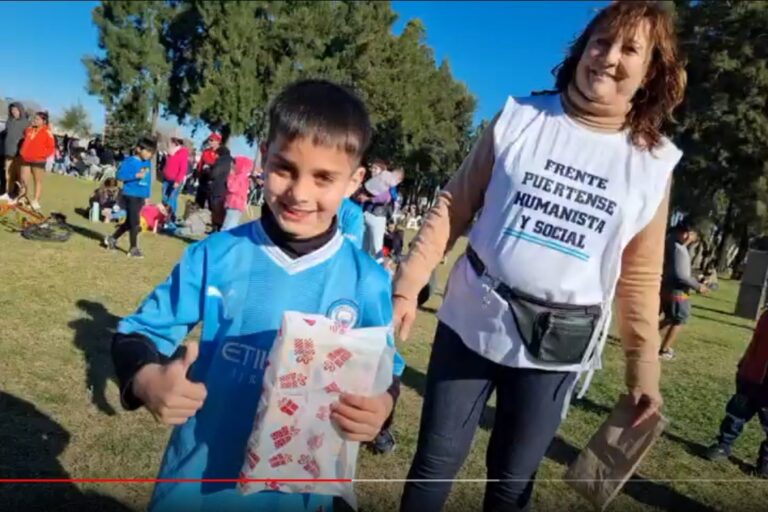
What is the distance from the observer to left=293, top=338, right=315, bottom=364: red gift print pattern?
1312 mm

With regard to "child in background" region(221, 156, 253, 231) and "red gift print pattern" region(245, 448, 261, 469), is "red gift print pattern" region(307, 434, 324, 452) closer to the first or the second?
"red gift print pattern" region(245, 448, 261, 469)

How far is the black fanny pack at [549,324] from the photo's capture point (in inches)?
76.9

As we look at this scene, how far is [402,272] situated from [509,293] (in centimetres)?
33

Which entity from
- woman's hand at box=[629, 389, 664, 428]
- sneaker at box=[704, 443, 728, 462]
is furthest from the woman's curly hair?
sneaker at box=[704, 443, 728, 462]

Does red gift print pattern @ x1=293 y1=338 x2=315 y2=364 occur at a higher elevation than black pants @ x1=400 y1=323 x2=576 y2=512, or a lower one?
higher

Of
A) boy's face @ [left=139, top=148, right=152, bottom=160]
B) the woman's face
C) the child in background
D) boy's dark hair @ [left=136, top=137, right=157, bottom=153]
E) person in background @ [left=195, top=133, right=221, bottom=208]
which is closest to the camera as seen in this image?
the woman's face

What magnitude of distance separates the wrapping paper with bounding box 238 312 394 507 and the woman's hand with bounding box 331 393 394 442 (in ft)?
0.05

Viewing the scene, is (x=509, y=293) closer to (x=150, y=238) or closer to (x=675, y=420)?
(x=675, y=420)

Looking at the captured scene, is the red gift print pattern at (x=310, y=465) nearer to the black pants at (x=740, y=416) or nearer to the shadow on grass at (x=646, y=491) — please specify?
the shadow on grass at (x=646, y=491)

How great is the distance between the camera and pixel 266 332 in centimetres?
150

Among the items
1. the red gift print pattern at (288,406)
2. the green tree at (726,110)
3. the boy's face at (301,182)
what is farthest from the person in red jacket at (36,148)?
the green tree at (726,110)

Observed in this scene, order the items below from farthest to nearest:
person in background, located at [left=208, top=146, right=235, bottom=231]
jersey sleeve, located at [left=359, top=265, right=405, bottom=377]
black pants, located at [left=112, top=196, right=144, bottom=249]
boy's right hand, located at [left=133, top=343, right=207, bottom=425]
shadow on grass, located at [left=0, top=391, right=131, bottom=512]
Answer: person in background, located at [left=208, top=146, right=235, bottom=231]
black pants, located at [left=112, top=196, right=144, bottom=249]
shadow on grass, located at [left=0, top=391, right=131, bottom=512]
jersey sleeve, located at [left=359, top=265, right=405, bottom=377]
boy's right hand, located at [left=133, top=343, right=207, bottom=425]

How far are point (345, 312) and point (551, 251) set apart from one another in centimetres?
70

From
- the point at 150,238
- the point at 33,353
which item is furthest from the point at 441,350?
the point at 150,238
